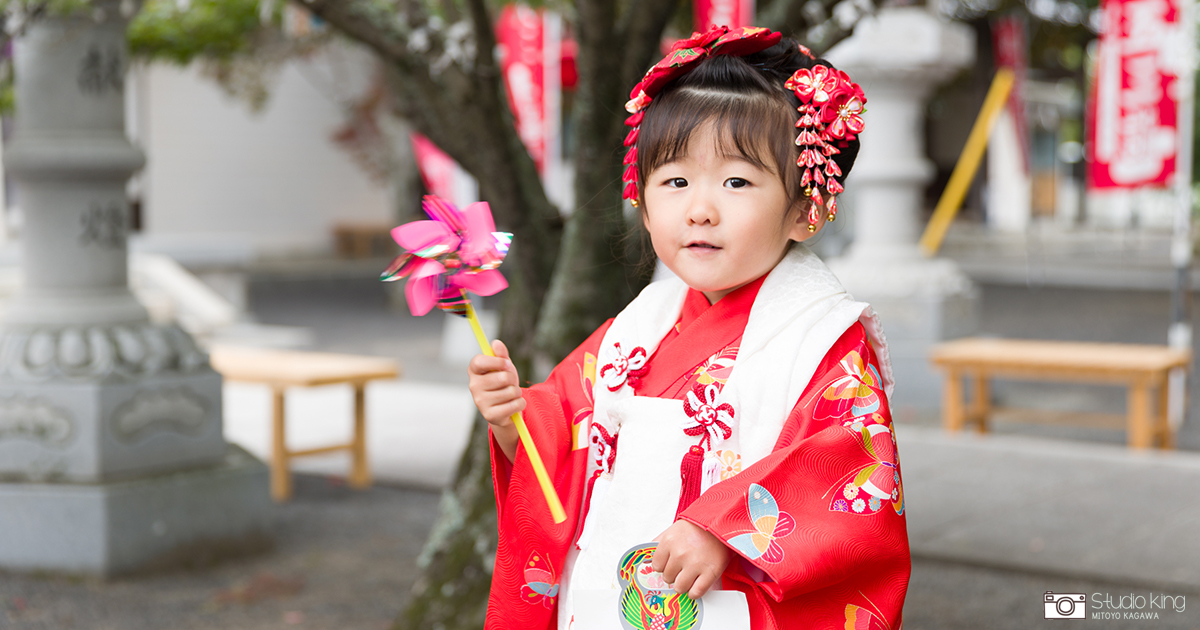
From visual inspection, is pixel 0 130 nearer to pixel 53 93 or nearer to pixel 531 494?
pixel 53 93

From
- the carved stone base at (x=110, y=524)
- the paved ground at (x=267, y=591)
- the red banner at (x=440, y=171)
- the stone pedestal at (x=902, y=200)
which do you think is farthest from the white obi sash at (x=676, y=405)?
the red banner at (x=440, y=171)

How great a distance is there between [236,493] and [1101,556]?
313 centimetres

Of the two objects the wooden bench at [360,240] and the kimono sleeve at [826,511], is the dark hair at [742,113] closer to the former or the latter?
the kimono sleeve at [826,511]

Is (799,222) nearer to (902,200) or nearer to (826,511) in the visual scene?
(826,511)

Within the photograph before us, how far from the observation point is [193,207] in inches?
787

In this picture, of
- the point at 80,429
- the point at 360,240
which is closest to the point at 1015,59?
the point at 360,240

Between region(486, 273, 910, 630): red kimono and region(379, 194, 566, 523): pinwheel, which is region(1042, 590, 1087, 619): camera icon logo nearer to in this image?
region(486, 273, 910, 630): red kimono

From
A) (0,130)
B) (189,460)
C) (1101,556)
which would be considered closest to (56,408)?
(189,460)

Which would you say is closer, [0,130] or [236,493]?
[236,493]

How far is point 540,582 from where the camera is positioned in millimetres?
1708

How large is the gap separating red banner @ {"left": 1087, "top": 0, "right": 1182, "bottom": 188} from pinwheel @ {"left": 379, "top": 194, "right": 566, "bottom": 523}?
6.41 m

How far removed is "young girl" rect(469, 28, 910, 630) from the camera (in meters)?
1.43

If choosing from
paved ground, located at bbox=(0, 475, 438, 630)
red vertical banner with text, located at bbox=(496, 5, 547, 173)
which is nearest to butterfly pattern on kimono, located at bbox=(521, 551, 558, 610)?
paved ground, located at bbox=(0, 475, 438, 630)

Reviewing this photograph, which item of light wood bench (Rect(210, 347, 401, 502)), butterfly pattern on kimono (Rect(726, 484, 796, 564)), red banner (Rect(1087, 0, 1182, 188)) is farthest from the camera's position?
red banner (Rect(1087, 0, 1182, 188))
